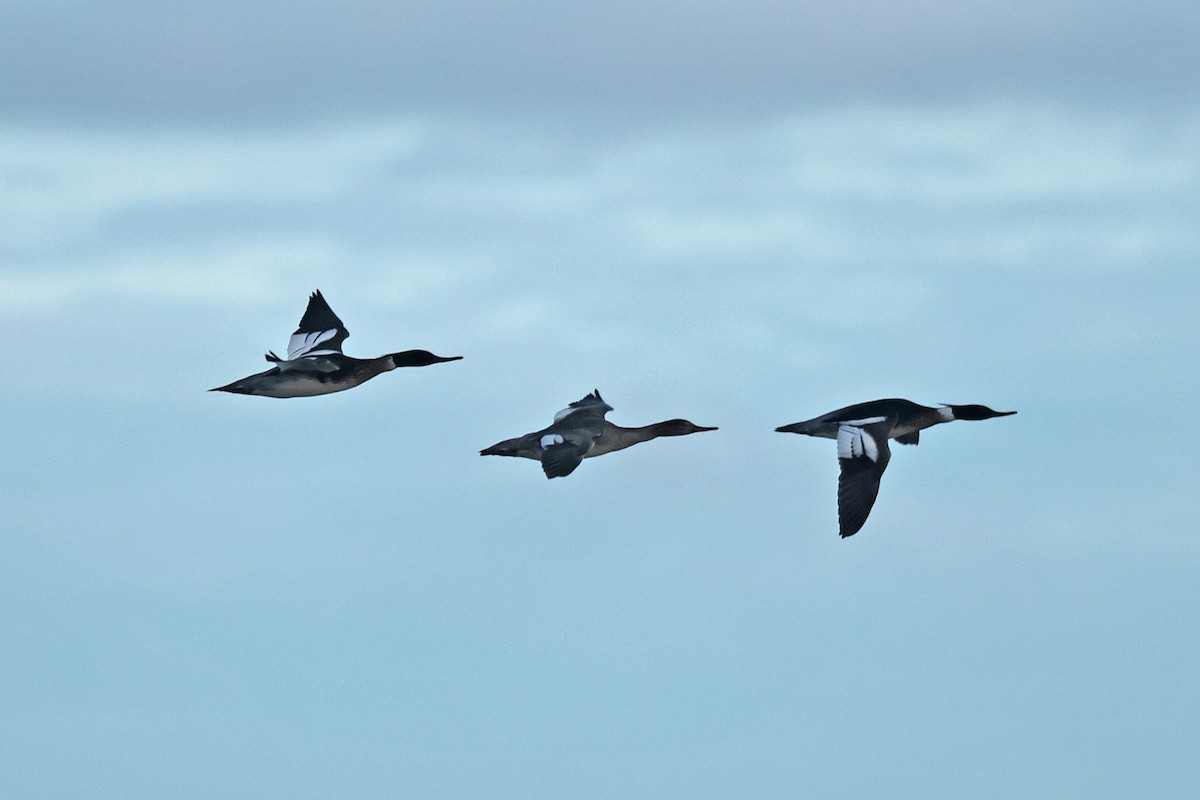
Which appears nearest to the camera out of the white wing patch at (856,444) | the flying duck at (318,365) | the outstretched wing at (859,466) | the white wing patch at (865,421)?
the outstretched wing at (859,466)

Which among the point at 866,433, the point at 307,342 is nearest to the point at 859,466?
the point at 866,433


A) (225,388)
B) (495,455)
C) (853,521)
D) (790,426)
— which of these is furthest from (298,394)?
(853,521)

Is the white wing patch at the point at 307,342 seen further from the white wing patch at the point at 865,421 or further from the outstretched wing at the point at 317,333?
the white wing patch at the point at 865,421

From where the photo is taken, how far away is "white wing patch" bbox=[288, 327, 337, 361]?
108 feet

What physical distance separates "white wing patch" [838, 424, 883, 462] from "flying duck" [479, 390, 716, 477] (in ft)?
11.0

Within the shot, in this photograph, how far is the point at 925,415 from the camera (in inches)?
1228

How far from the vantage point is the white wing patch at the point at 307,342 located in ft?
108

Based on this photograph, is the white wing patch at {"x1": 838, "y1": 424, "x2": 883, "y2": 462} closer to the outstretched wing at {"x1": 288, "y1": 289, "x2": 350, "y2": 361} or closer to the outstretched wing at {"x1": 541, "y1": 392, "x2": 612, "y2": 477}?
the outstretched wing at {"x1": 541, "y1": 392, "x2": 612, "y2": 477}

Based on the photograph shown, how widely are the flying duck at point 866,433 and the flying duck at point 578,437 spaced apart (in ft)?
7.55

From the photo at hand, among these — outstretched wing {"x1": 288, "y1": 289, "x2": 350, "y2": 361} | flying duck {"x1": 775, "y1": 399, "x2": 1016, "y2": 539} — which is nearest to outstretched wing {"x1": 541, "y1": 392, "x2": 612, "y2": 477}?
flying duck {"x1": 775, "y1": 399, "x2": 1016, "y2": 539}

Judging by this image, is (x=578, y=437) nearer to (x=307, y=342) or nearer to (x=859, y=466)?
(x=859, y=466)

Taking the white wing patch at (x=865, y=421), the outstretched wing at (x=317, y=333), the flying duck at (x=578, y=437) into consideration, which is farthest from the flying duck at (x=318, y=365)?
the white wing patch at (x=865, y=421)

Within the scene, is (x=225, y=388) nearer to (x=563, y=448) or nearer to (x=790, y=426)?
(x=563, y=448)

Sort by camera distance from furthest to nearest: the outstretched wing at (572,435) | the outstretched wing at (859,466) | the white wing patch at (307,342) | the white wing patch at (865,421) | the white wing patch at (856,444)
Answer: the white wing patch at (307,342) → the white wing patch at (865,421) → the white wing patch at (856,444) → the outstretched wing at (572,435) → the outstretched wing at (859,466)
